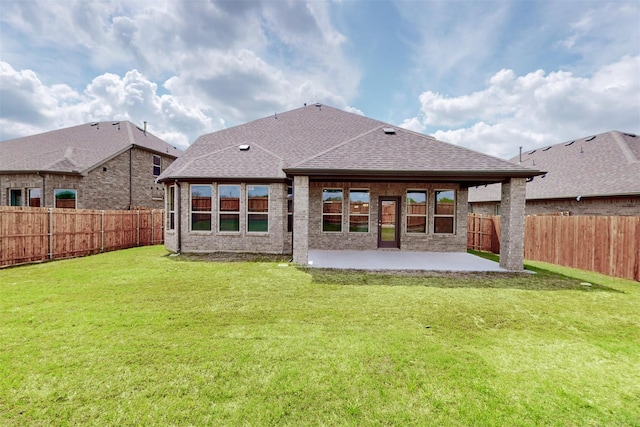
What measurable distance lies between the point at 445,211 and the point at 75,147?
24.0m

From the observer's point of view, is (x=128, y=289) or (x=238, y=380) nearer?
(x=238, y=380)

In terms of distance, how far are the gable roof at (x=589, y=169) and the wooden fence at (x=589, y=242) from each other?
436 cm

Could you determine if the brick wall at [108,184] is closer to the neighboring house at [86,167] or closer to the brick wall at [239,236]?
the neighboring house at [86,167]

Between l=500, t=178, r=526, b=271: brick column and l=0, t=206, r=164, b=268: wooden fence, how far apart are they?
629 inches

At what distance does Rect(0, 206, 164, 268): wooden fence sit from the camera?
885cm

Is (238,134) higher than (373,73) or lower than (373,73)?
lower

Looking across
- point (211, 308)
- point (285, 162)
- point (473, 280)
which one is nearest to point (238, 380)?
point (211, 308)

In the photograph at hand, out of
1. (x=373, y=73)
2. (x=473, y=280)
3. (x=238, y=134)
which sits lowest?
(x=473, y=280)

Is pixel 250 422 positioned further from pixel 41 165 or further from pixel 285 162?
pixel 41 165

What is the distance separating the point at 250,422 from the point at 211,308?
3180 millimetres

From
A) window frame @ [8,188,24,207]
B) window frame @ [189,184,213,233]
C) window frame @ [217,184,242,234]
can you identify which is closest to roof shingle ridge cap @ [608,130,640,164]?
window frame @ [217,184,242,234]

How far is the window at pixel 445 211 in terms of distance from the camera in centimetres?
1230

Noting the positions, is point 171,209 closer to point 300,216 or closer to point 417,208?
point 300,216

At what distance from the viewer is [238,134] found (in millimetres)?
15258
